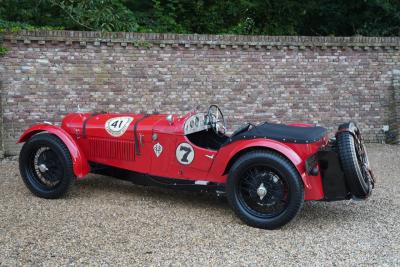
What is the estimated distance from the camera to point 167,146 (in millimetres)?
5465

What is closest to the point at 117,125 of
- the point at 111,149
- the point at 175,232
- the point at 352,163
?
the point at 111,149

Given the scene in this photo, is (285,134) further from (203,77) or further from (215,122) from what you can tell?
(203,77)

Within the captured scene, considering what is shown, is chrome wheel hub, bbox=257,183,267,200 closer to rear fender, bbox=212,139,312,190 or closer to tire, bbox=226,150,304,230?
tire, bbox=226,150,304,230

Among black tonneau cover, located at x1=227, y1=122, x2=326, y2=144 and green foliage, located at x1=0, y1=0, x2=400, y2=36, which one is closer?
black tonneau cover, located at x1=227, y1=122, x2=326, y2=144

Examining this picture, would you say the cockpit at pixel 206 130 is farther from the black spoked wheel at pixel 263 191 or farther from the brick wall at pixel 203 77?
the brick wall at pixel 203 77

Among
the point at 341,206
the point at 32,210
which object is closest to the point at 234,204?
the point at 341,206

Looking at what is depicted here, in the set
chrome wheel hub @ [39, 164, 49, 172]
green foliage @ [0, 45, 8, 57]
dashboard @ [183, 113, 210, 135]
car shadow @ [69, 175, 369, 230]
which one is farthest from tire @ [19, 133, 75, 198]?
green foliage @ [0, 45, 8, 57]

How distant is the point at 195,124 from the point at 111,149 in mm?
1103

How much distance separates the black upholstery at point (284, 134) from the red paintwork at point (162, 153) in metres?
0.05

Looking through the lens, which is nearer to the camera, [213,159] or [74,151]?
[213,159]

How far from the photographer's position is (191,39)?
9.67 metres

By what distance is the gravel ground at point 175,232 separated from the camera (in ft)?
13.2

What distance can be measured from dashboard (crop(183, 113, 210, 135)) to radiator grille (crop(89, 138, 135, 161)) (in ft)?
→ 2.36

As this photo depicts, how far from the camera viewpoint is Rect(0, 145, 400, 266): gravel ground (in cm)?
404
